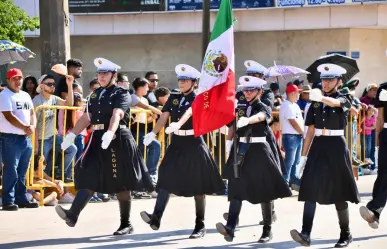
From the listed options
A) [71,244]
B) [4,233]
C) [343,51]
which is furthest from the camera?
[343,51]

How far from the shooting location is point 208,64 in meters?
10.4

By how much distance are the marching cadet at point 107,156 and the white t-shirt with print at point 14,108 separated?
6.22 feet

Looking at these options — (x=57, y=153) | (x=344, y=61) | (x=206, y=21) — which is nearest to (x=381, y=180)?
(x=57, y=153)

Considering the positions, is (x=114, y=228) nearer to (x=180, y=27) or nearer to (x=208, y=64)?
(x=208, y=64)

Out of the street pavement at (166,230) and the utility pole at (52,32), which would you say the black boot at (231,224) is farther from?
the utility pole at (52,32)

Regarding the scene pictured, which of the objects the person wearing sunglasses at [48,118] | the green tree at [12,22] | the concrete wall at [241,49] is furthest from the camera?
the concrete wall at [241,49]

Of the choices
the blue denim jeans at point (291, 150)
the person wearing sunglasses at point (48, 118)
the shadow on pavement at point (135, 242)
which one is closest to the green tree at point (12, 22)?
A: the blue denim jeans at point (291, 150)

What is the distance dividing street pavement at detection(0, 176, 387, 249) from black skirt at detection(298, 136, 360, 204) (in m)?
0.53

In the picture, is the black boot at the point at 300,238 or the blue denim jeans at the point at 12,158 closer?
the black boot at the point at 300,238

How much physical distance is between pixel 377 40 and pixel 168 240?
23.4 m

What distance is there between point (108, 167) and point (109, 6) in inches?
940

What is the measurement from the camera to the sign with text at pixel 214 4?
1261 inches

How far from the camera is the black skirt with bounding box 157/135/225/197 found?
34.9 ft

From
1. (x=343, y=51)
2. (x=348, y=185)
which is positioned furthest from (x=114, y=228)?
(x=343, y=51)
